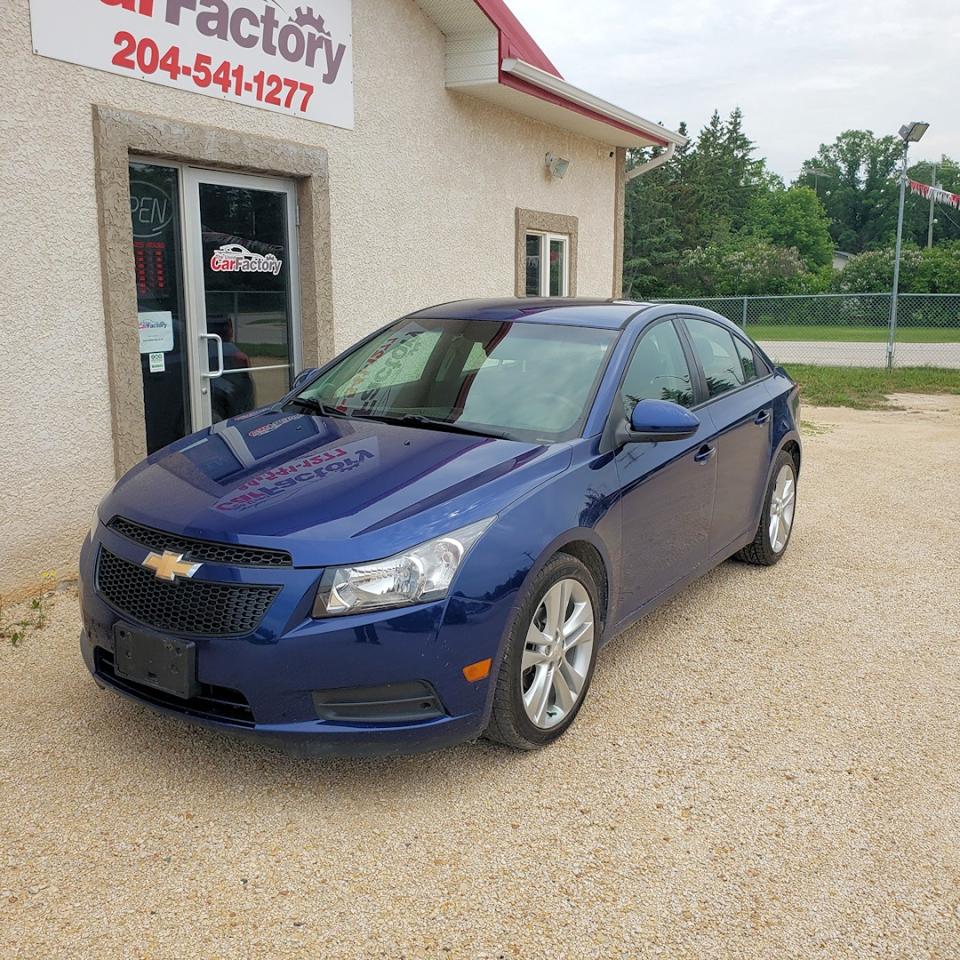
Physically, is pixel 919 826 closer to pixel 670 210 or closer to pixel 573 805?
pixel 573 805

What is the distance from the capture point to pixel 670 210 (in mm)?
55125

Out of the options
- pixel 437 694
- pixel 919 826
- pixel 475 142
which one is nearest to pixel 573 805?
pixel 437 694

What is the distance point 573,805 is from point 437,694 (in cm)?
63

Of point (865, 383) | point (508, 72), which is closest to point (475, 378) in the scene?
point (508, 72)

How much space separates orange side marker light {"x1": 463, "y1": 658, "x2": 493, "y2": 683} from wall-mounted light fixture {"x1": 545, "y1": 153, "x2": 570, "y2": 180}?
7.91 meters

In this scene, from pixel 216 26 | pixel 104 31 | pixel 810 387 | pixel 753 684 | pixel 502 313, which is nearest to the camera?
pixel 753 684

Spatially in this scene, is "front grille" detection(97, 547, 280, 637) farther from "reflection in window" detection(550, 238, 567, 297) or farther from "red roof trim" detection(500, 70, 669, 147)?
"reflection in window" detection(550, 238, 567, 297)

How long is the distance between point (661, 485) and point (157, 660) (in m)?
2.24

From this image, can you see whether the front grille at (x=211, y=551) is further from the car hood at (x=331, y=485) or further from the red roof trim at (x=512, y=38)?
the red roof trim at (x=512, y=38)

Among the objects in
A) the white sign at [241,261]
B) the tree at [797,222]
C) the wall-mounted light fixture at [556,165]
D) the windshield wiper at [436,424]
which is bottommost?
the windshield wiper at [436,424]

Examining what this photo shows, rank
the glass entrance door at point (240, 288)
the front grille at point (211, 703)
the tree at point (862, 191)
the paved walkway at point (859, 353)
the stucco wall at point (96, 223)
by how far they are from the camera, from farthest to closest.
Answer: the tree at point (862, 191)
the paved walkway at point (859, 353)
the glass entrance door at point (240, 288)
the stucco wall at point (96, 223)
the front grille at point (211, 703)

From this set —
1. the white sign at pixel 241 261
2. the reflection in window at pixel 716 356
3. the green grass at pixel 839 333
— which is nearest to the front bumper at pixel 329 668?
the reflection in window at pixel 716 356

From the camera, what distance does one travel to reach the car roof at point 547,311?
466 cm

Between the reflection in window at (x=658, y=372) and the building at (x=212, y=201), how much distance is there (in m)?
3.11
